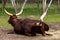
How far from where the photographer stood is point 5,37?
35.4ft

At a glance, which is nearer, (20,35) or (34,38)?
(34,38)

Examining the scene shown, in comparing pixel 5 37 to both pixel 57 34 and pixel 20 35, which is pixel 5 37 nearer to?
pixel 20 35

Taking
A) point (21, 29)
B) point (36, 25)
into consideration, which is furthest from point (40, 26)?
point (21, 29)

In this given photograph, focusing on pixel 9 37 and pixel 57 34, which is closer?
pixel 9 37

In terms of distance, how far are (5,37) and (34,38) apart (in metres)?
1.17

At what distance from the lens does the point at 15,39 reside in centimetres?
1035

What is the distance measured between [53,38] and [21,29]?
1.50m

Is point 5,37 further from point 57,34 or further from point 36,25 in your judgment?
point 57,34

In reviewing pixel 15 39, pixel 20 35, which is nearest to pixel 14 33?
pixel 20 35

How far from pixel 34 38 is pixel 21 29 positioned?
954 mm

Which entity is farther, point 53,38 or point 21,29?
point 21,29

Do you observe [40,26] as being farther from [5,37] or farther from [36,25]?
[5,37]

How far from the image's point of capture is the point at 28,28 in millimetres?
10789

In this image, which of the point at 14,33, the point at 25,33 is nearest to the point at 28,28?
the point at 25,33
